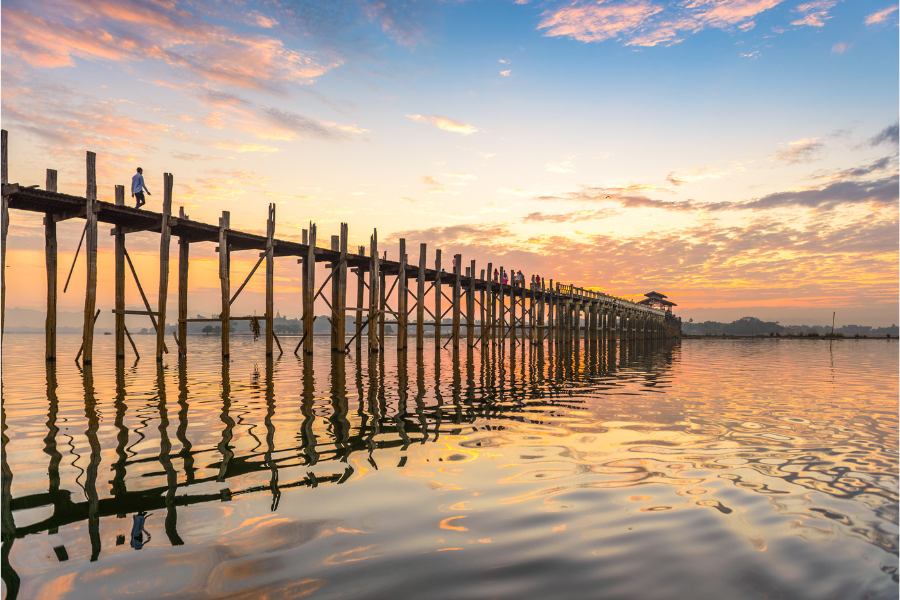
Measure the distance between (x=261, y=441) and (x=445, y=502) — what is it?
3265 millimetres

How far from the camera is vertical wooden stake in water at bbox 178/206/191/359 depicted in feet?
68.4

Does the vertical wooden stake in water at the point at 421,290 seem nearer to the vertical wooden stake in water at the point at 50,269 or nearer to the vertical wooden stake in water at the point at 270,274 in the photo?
the vertical wooden stake in water at the point at 270,274

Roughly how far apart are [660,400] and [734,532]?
7924 millimetres

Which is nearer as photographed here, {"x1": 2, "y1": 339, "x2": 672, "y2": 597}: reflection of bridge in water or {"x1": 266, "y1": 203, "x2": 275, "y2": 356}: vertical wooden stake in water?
{"x1": 2, "y1": 339, "x2": 672, "y2": 597}: reflection of bridge in water

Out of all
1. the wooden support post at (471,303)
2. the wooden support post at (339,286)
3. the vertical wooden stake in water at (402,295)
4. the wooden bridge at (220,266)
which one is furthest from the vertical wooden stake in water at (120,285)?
the wooden support post at (471,303)

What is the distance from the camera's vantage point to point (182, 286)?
21.2 m

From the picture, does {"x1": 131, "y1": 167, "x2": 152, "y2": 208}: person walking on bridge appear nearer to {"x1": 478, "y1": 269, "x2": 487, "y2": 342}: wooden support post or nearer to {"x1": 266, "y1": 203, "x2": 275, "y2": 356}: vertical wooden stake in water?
{"x1": 266, "y1": 203, "x2": 275, "y2": 356}: vertical wooden stake in water

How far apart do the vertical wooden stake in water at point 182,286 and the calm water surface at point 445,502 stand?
11170mm

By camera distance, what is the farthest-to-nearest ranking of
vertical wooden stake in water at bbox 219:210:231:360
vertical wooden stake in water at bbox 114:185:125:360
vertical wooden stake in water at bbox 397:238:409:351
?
vertical wooden stake in water at bbox 397:238:409:351 → vertical wooden stake in water at bbox 219:210:231:360 → vertical wooden stake in water at bbox 114:185:125:360

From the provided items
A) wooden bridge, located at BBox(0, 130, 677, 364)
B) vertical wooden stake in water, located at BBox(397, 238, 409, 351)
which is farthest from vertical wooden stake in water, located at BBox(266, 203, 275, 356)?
vertical wooden stake in water, located at BBox(397, 238, 409, 351)

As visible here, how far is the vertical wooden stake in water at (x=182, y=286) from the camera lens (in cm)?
2084

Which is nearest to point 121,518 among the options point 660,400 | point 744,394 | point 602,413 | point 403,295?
→ point 602,413

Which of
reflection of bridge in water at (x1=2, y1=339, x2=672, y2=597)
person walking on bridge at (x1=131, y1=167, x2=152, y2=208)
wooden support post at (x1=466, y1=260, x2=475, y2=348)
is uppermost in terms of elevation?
person walking on bridge at (x1=131, y1=167, x2=152, y2=208)

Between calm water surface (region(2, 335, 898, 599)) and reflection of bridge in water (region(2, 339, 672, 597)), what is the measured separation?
4cm
